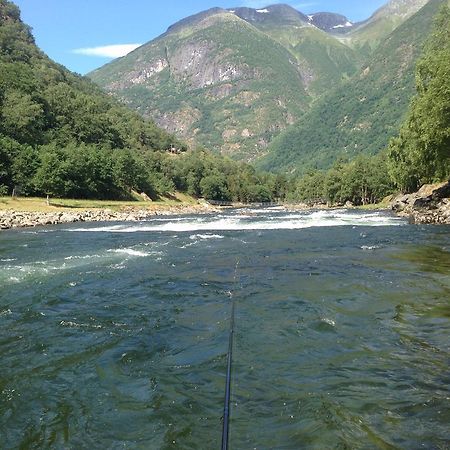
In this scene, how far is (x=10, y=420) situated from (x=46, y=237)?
2928 cm

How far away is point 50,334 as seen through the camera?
925 cm

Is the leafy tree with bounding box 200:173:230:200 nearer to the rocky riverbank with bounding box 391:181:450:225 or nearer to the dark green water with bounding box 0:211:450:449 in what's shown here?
the rocky riverbank with bounding box 391:181:450:225

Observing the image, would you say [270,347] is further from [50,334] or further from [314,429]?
[50,334]

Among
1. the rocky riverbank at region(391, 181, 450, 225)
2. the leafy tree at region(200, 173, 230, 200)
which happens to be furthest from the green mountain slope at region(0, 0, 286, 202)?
the rocky riverbank at region(391, 181, 450, 225)

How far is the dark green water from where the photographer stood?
5.38 meters

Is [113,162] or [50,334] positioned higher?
[113,162]

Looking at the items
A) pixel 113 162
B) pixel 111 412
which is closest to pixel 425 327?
pixel 111 412

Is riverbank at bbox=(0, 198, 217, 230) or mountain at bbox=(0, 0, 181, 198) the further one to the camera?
mountain at bbox=(0, 0, 181, 198)

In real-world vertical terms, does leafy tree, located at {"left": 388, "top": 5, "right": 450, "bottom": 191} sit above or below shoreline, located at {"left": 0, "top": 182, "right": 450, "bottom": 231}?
above

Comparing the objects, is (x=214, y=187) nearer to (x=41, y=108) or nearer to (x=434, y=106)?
(x=41, y=108)

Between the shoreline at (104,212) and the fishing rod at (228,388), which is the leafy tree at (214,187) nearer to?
the shoreline at (104,212)

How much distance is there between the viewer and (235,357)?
25.6ft

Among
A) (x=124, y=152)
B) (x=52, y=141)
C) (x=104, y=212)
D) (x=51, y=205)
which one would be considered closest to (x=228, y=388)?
(x=104, y=212)

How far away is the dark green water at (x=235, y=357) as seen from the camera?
17.6 feet
